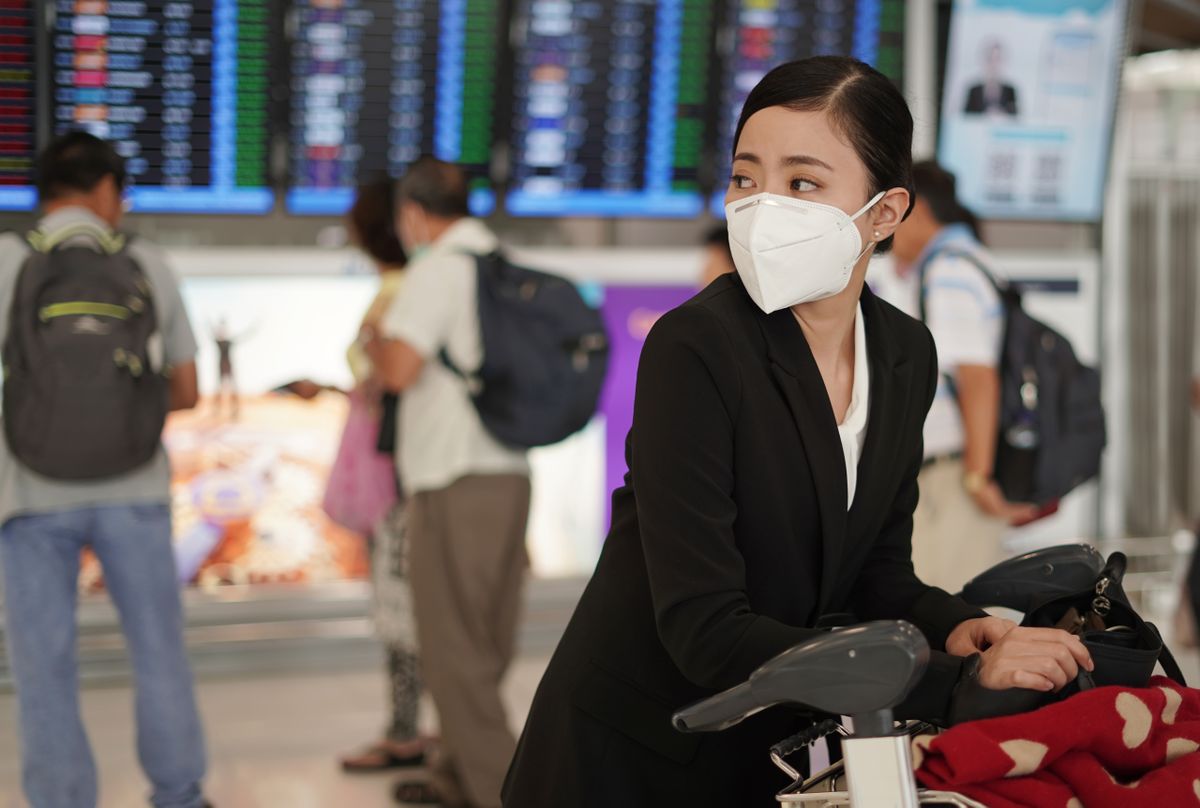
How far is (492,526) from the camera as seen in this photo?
157 inches

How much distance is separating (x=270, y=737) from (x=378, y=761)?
524mm

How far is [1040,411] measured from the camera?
12.7ft

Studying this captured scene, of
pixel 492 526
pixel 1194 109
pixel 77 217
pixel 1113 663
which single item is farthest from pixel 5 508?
pixel 1194 109

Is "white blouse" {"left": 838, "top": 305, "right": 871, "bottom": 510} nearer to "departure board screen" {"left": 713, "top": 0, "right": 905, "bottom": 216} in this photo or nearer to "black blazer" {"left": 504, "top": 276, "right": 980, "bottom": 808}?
"black blazer" {"left": 504, "top": 276, "right": 980, "bottom": 808}

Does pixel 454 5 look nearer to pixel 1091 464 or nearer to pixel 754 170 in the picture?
pixel 1091 464

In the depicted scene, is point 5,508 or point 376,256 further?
point 376,256

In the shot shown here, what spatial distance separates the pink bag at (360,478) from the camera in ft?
14.5

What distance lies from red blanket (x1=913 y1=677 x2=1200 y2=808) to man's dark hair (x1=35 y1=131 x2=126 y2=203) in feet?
9.67

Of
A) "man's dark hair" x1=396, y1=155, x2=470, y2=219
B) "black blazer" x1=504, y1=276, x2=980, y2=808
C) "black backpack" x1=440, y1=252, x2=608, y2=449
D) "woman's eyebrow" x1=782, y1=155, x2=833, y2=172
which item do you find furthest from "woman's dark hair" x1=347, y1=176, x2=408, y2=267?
"woman's eyebrow" x1=782, y1=155, x2=833, y2=172

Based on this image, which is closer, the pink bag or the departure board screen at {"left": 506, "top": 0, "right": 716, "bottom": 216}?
the pink bag

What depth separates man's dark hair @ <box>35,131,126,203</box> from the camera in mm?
3578

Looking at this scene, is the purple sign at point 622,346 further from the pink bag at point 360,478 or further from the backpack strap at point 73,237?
the backpack strap at point 73,237

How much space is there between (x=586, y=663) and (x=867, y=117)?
68 centimetres

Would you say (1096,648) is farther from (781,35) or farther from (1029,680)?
(781,35)
